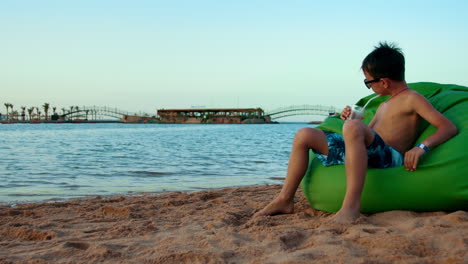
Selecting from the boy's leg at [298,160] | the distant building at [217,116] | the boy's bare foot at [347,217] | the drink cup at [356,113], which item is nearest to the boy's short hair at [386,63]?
the drink cup at [356,113]

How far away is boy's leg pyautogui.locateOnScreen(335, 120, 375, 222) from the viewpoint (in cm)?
289

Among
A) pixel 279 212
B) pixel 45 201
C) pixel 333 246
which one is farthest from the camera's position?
pixel 45 201

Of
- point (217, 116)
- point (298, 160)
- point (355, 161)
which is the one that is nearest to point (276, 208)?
point (298, 160)

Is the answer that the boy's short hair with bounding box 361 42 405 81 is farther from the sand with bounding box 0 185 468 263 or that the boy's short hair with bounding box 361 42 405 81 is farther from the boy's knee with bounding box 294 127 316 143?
the sand with bounding box 0 185 468 263

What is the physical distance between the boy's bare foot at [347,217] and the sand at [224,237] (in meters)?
0.06

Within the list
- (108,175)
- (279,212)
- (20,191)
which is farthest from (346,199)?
(108,175)

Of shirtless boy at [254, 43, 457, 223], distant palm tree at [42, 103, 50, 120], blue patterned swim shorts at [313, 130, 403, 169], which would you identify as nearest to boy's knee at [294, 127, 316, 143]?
shirtless boy at [254, 43, 457, 223]

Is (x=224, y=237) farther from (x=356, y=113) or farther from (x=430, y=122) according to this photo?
(x=430, y=122)

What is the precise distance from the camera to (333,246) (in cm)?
226

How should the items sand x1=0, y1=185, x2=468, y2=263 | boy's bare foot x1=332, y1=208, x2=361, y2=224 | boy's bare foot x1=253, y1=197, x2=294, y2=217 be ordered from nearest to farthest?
sand x1=0, y1=185, x2=468, y2=263 → boy's bare foot x1=332, y1=208, x2=361, y2=224 → boy's bare foot x1=253, y1=197, x2=294, y2=217

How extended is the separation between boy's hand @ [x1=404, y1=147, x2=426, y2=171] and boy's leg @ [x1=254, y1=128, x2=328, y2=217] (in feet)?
1.79

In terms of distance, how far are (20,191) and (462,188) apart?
15.3 feet

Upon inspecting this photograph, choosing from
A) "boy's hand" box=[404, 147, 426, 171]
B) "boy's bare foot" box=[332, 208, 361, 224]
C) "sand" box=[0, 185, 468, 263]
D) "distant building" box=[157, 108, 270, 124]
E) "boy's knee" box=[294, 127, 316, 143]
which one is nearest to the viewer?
"sand" box=[0, 185, 468, 263]

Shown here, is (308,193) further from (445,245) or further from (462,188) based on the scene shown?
(445,245)
